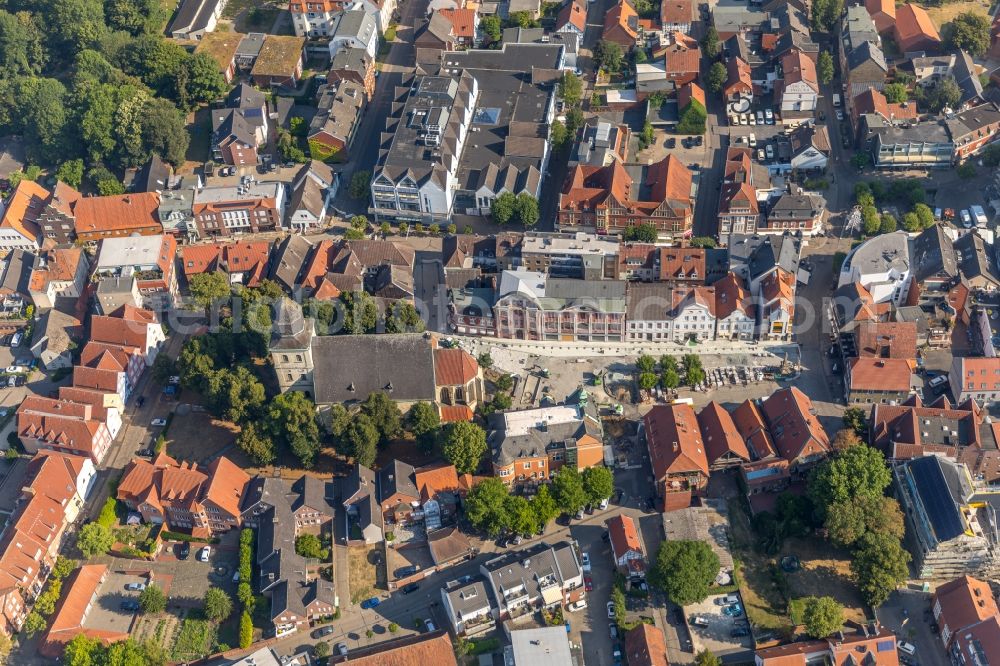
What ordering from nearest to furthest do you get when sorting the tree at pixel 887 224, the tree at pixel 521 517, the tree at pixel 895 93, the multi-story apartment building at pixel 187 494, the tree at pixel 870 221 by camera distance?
the tree at pixel 521 517, the multi-story apartment building at pixel 187 494, the tree at pixel 887 224, the tree at pixel 870 221, the tree at pixel 895 93

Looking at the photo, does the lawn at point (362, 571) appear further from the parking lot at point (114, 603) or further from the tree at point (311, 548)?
the parking lot at point (114, 603)

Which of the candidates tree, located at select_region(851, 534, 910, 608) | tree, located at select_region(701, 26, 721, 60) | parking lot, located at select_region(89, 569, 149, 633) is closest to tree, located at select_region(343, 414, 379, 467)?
parking lot, located at select_region(89, 569, 149, 633)

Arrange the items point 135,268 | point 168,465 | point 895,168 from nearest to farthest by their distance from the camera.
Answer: point 168,465 → point 135,268 → point 895,168

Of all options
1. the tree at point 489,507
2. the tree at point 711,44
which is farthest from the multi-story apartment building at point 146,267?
the tree at point 711,44

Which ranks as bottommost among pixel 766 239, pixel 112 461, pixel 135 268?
pixel 112 461

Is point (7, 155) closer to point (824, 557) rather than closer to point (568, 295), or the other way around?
point (568, 295)

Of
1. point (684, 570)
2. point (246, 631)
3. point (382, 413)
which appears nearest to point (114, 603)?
point (246, 631)

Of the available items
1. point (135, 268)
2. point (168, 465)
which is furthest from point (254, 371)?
point (135, 268)
